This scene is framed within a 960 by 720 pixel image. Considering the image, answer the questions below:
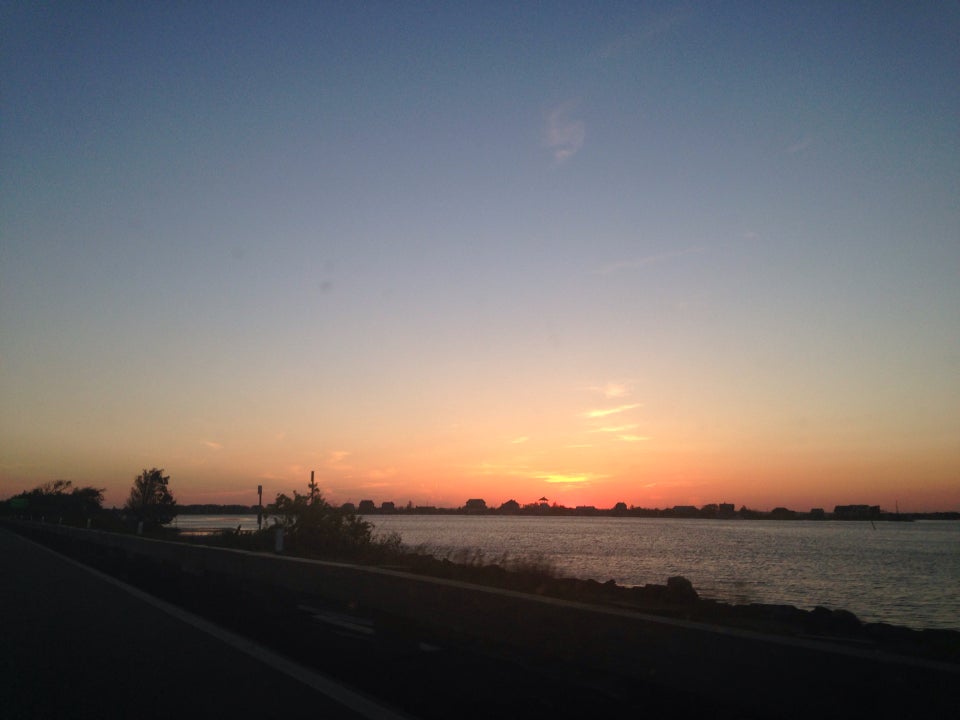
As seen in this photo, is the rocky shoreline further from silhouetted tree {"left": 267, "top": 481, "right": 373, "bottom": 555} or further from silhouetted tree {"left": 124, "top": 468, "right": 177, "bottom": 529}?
silhouetted tree {"left": 124, "top": 468, "right": 177, "bottom": 529}

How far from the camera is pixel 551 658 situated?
8297 millimetres

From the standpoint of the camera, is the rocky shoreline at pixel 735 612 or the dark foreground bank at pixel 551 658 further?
the rocky shoreline at pixel 735 612

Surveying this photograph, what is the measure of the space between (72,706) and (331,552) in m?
25.6

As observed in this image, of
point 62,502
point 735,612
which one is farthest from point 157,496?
point 735,612

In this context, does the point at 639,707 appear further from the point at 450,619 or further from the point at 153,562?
the point at 153,562

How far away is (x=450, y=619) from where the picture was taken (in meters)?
10.0

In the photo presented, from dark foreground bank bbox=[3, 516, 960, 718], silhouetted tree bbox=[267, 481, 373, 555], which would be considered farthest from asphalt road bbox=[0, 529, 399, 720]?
silhouetted tree bbox=[267, 481, 373, 555]

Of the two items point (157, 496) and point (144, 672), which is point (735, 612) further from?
point (157, 496)

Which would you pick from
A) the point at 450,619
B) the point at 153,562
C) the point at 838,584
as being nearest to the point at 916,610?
the point at 838,584

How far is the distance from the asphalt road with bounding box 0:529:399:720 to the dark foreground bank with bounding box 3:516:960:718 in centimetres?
28

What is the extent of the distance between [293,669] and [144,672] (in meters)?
1.48

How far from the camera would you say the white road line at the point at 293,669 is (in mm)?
6453

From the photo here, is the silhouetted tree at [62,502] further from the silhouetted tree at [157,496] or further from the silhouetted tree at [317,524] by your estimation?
the silhouetted tree at [317,524]

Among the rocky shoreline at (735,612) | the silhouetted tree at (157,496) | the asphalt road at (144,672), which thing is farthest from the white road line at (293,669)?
the silhouetted tree at (157,496)
